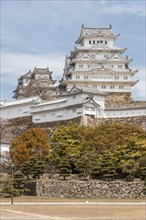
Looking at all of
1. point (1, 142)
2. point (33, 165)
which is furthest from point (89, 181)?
point (1, 142)

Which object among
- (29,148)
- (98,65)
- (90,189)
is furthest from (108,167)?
(98,65)

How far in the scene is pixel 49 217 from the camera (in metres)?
21.2

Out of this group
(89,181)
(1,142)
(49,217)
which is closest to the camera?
(49,217)

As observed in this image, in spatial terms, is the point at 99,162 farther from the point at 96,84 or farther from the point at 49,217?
the point at 96,84

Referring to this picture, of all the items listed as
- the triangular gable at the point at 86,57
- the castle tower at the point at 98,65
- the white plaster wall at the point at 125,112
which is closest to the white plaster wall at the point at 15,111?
the castle tower at the point at 98,65

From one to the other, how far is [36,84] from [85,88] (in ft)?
42.4

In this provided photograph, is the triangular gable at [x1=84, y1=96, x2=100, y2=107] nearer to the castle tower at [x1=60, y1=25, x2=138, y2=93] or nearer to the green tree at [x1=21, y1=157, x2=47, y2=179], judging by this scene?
the castle tower at [x1=60, y1=25, x2=138, y2=93]

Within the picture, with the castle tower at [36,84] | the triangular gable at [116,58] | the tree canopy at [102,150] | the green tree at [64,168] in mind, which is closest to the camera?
the tree canopy at [102,150]

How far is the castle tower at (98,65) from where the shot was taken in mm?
64375

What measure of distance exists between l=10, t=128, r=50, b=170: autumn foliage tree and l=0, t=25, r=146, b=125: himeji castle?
A: 8.97 metres

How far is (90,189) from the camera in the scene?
39.2 m

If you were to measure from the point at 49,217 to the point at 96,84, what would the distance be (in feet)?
144

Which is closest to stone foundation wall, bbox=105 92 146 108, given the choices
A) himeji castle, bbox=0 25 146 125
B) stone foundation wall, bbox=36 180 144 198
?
himeji castle, bbox=0 25 146 125

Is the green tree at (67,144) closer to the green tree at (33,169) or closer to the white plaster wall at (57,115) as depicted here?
the green tree at (33,169)
